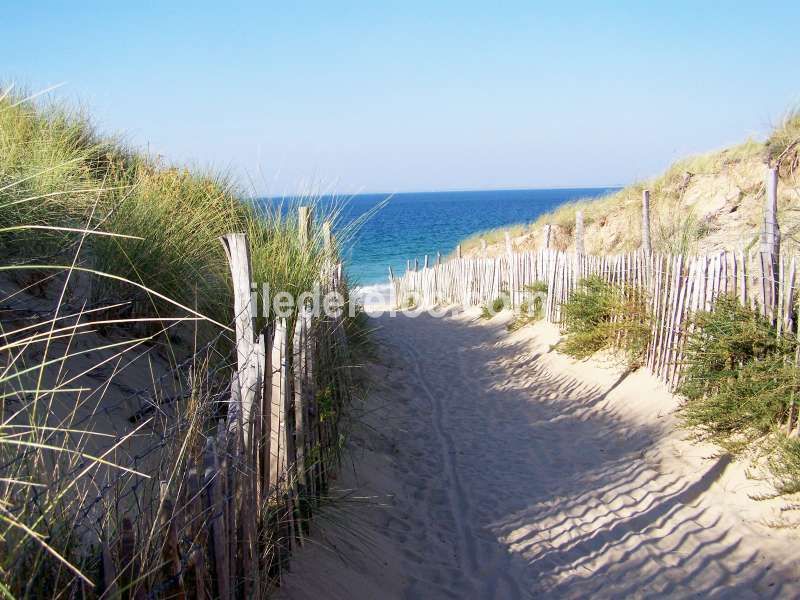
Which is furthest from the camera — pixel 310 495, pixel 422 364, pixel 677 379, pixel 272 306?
pixel 422 364

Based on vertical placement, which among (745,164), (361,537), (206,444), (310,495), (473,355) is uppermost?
(745,164)

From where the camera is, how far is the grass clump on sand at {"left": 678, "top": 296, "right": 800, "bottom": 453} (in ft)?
15.3

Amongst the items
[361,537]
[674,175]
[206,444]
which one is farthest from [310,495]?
[674,175]

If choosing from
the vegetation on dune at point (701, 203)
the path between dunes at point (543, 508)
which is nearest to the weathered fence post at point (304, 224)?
the path between dunes at point (543, 508)

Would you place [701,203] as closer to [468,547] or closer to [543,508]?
[543,508]

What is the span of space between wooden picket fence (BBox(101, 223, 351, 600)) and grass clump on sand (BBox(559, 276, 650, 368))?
3991mm

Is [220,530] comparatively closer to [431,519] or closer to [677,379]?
[431,519]

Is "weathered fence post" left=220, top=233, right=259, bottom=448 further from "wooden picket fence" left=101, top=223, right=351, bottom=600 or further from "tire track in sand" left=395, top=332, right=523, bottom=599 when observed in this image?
"tire track in sand" left=395, top=332, right=523, bottom=599

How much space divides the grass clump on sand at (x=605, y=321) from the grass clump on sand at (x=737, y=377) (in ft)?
4.74

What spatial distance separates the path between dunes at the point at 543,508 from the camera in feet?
11.6

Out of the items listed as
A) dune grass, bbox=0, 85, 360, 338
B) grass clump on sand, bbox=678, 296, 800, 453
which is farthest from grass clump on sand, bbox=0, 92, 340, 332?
grass clump on sand, bbox=678, 296, 800, 453

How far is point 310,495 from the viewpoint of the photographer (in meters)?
3.45

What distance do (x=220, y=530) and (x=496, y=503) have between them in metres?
3.07

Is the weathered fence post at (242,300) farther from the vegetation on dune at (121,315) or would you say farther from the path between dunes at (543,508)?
the path between dunes at (543,508)
